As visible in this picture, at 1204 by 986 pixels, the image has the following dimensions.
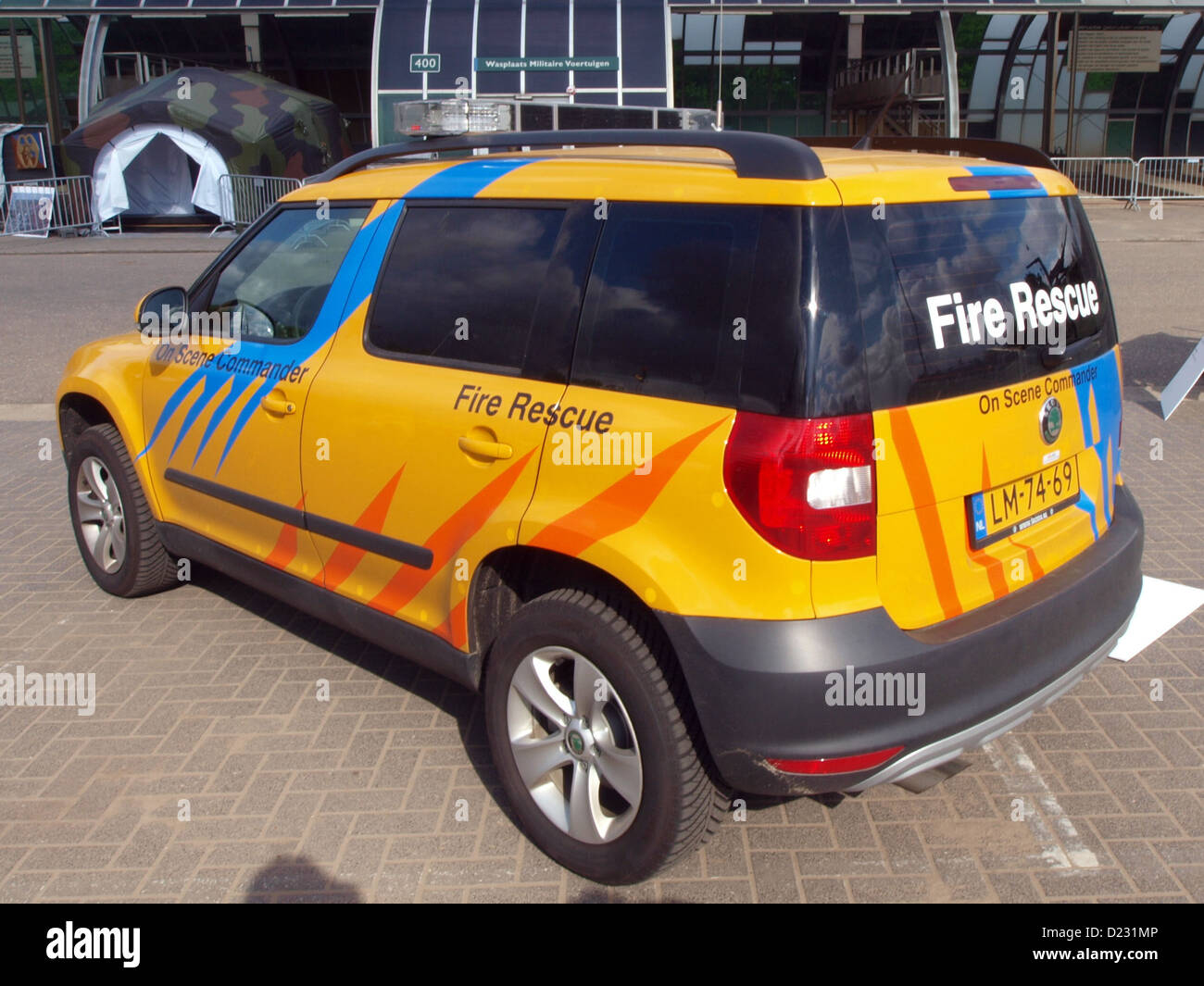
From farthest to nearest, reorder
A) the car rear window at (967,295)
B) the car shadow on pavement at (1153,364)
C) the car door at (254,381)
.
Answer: the car shadow on pavement at (1153,364)
the car door at (254,381)
the car rear window at (967,295)

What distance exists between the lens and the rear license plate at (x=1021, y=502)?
290 cm

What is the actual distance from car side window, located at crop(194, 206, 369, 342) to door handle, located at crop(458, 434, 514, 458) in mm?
1051

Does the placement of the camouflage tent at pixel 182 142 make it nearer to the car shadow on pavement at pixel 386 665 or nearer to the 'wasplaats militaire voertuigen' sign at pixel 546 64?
the 'wasplaats militaire voertuigen' sign at pixel 546 64

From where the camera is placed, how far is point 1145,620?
4.64m

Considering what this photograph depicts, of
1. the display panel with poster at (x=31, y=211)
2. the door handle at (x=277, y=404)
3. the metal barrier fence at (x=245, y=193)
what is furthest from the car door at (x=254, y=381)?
the display panel with poster at (x=31, y=211)

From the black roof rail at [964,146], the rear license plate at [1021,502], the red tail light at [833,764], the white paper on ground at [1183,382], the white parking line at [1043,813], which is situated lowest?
the white parking line at [1043,813]

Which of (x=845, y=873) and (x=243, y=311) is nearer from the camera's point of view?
(x=845, y=873)

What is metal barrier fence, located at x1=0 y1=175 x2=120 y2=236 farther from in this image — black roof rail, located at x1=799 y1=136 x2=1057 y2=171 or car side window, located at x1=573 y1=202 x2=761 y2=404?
car side window, located at x1=573 y1=202 x2=761 y2=404

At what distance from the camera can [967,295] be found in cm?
288

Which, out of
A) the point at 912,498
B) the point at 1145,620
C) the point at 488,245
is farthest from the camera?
the point at 1145,620

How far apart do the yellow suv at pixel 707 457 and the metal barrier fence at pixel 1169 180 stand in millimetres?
24697

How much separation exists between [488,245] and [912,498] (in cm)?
149

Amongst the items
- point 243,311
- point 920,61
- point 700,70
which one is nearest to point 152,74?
point 700,70
